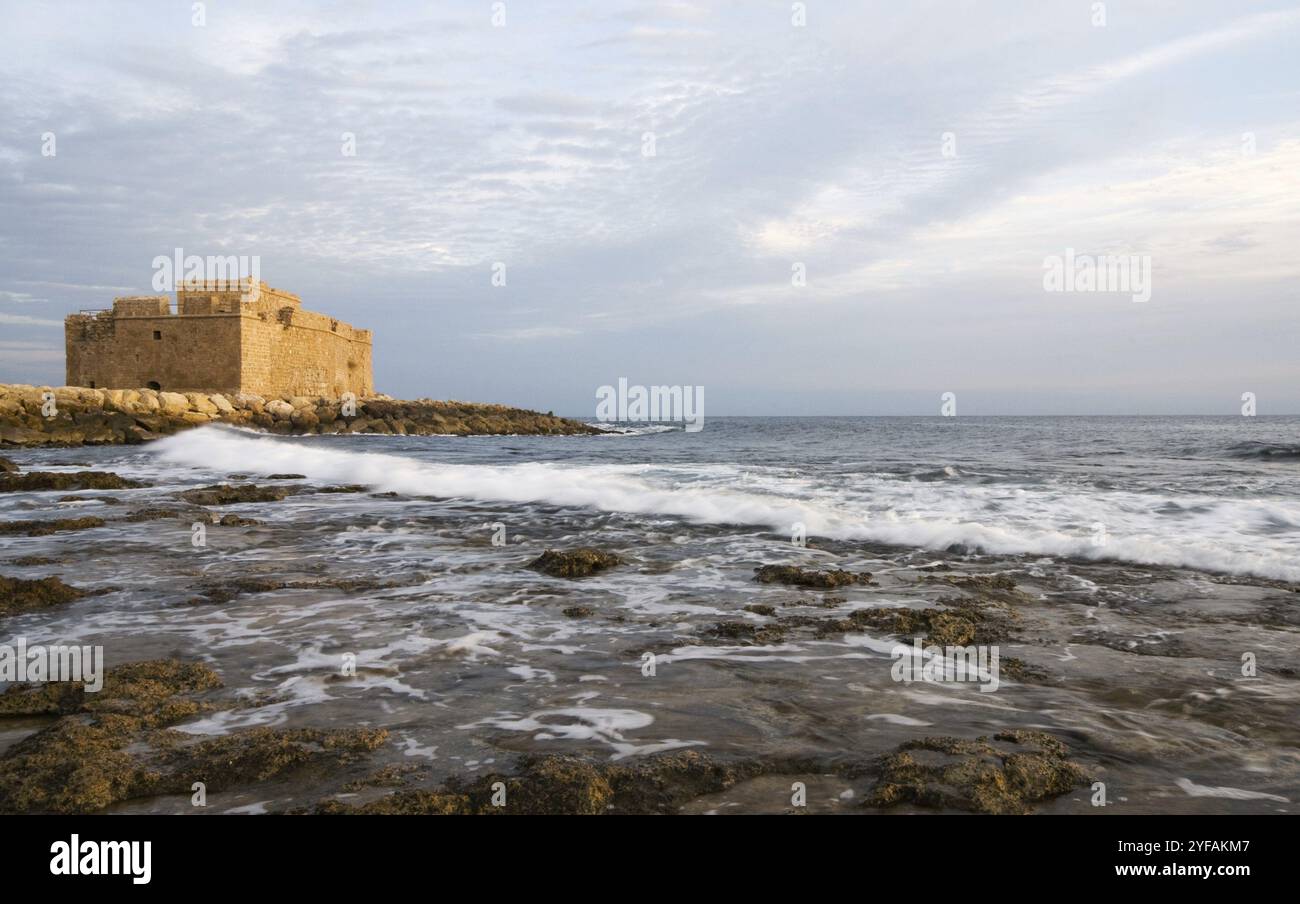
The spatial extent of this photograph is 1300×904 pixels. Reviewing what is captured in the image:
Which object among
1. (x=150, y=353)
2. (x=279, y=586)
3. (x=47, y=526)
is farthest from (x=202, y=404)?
(x=279, y=586)

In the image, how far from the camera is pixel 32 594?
18.2 feet

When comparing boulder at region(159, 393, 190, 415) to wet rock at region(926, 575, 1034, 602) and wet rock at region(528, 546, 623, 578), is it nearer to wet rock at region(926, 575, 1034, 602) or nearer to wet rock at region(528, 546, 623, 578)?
wet rock at region(528, 546, 623, 578)

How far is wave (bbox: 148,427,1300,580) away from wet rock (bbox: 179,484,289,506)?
227cm

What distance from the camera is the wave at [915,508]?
7898 millimetres

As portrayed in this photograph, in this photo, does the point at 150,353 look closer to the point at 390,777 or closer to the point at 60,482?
the point at 60,482

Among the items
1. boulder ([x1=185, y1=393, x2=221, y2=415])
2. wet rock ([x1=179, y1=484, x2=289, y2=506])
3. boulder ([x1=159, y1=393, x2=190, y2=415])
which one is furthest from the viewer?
boulder ([x1=185, y1=393, x2=221, y2=415])

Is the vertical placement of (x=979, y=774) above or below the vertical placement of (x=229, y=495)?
below

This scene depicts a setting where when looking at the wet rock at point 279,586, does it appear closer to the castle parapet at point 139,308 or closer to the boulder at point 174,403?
the boulder at point 174,403

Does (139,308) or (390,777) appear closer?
(390,777)

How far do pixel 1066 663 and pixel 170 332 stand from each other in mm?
44874

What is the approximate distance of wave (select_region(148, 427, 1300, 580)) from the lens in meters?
7.90

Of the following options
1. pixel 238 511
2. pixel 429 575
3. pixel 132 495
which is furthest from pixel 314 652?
pixel 132 495

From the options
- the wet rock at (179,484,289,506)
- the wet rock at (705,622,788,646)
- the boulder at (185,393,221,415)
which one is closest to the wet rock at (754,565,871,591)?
the wet rock at (705,622,788,646)

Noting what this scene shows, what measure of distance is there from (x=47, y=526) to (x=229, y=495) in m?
3.08
